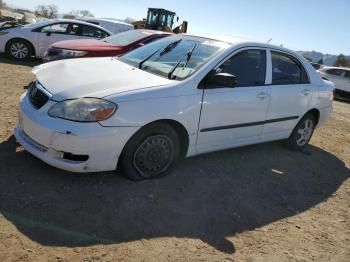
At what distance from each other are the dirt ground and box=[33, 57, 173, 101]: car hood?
0.91m

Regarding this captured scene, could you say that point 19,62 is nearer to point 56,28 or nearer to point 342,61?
point 56,28

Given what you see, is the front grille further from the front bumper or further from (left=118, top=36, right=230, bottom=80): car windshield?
(left=118, top=36, right=230, bottom=80): car windshield

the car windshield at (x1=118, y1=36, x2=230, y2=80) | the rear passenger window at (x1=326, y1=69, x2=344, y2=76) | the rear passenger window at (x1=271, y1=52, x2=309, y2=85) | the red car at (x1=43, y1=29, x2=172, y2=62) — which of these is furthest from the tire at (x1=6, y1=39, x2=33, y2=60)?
the rear passenger window at (x1=326, y1=69, x2=344, y2=76)

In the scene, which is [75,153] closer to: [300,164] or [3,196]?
[3,196]

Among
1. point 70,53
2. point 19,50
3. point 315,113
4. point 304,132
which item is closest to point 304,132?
point 304,132

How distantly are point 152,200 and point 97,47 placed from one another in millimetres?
5736

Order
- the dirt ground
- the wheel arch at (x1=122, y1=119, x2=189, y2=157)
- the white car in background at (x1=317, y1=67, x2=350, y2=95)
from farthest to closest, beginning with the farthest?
the white car in background at (x1=317, y1=67, x2=350, y2=95), the wheel arch at (x1=122, y1=119, x2=189, y2=157), the dirt ground

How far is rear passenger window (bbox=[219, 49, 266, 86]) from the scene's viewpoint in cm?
497

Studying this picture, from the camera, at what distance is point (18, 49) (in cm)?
1227

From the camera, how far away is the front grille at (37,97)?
4.04 meters

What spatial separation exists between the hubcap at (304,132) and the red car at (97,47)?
4425 mm

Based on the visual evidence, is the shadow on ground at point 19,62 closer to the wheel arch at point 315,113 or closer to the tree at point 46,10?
the wheel arch at point 315,113

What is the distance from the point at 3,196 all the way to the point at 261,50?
3.72 m

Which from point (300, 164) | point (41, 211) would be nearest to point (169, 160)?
point (41, 211)
